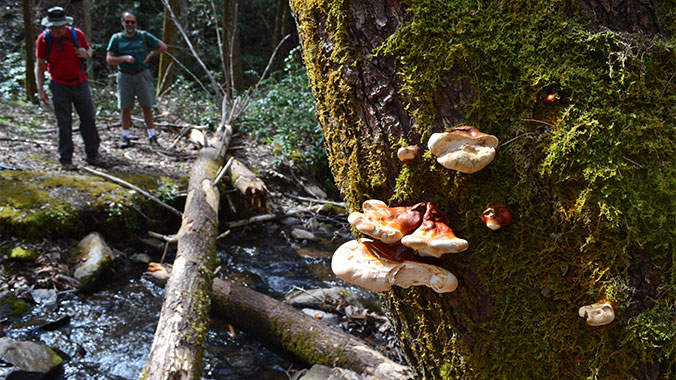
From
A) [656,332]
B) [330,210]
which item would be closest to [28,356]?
[656,332]

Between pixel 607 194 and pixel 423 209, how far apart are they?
52 cm

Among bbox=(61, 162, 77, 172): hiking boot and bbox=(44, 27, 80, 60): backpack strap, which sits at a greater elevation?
bbox=(44, 27, 80, 60): backpack strap

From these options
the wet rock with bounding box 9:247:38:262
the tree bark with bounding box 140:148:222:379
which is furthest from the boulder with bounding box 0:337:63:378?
the wet rock with bounding box 9:247:38:262

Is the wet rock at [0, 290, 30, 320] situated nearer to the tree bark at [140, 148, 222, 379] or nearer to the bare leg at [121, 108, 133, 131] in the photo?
the tree bark at [140, 148, 222, 379]

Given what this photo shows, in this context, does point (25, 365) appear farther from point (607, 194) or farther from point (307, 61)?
point (607, 194)

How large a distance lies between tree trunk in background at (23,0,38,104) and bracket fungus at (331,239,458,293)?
11378 millimetres

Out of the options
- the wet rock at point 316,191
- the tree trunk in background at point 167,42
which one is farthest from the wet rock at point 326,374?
the tree trunk in background at point 167,42

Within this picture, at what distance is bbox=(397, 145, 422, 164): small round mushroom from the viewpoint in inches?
55.5

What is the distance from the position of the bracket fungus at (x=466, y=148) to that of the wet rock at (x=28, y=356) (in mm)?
3847

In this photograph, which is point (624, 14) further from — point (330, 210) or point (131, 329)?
point (330, 210)

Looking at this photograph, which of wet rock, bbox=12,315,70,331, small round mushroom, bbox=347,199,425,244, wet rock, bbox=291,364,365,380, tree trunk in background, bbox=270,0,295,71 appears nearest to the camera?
small round mushroom, bbox=347,199,425,244

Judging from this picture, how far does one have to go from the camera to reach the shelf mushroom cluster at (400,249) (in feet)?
4.30

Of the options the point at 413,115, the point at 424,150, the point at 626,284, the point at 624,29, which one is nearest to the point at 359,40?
the point at 413,115

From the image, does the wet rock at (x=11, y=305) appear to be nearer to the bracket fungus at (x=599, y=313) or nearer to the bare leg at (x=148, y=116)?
the bare leg at (x=148, y=116)
